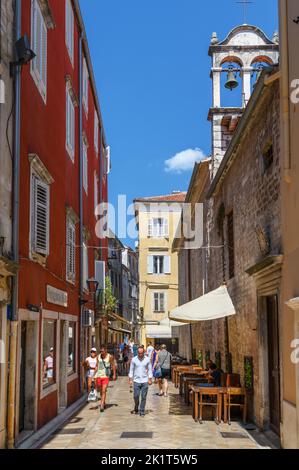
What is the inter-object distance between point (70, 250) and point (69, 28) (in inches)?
254

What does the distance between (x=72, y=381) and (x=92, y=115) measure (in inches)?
481

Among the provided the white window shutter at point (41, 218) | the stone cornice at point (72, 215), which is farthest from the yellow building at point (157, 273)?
the white window shutter at point (41, 218)

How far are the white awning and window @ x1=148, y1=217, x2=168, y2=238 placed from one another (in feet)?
116

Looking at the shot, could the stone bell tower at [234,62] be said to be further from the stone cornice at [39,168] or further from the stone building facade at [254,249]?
the stone cornice at [39,168]

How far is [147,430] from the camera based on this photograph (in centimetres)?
1230

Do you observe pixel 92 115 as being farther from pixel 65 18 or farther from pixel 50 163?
pixel 50 163

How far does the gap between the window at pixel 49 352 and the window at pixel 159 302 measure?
34027mm

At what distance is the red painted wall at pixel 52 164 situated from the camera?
1112cm

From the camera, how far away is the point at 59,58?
15.7 meters

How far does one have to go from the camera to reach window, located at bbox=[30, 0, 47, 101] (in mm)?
12148

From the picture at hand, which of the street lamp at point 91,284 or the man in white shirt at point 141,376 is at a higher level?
the street lamp at point 91,284

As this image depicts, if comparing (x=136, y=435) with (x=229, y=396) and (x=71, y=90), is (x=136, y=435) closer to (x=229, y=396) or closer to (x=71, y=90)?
(x=229, y=396)

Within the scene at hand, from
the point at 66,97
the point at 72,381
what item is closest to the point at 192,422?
the point at 72,381

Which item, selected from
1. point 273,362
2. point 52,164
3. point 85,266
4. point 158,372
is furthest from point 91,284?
point 273,362
